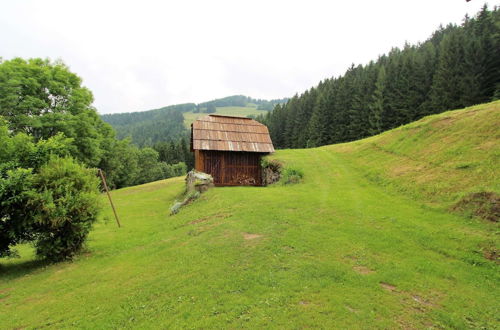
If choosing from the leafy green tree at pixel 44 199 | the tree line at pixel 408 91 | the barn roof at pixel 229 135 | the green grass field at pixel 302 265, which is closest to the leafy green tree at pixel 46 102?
the barn roof at pixel 229 135

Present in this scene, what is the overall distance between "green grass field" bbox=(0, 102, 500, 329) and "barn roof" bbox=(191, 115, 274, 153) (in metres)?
9.72

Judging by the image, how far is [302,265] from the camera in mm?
8273

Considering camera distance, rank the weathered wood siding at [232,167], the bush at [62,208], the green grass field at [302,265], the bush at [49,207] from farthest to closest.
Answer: the weathered wood siding at [232,167] < the bush at [62,208] < the bush at [49,207] < the green grass field at [302,265]

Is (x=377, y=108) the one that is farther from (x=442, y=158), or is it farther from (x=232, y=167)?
(x=442, y=158)

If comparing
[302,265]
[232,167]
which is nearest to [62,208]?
[302,265]

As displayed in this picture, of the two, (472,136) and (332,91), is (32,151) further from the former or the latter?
(332,91)

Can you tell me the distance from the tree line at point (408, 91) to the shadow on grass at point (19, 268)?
54295 mm

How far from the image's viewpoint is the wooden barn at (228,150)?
1046 inches

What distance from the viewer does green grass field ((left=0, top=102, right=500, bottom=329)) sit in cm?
638

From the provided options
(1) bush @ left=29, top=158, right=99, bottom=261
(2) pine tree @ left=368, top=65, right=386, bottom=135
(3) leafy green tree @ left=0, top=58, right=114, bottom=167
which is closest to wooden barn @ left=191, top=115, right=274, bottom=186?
(3) leafy green tree @ left=0, top=58, right=114, bottom=167

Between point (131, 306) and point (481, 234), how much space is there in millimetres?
11671

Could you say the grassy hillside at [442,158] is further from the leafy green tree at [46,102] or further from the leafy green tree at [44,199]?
the leafy green tree at [46,102]

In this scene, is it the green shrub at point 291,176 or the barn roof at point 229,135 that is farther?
the barn roof at point 229,135

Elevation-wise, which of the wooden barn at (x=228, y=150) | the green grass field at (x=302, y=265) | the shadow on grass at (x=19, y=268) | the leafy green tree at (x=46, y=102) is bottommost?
the shadow on grass at (x=19, y=268)
